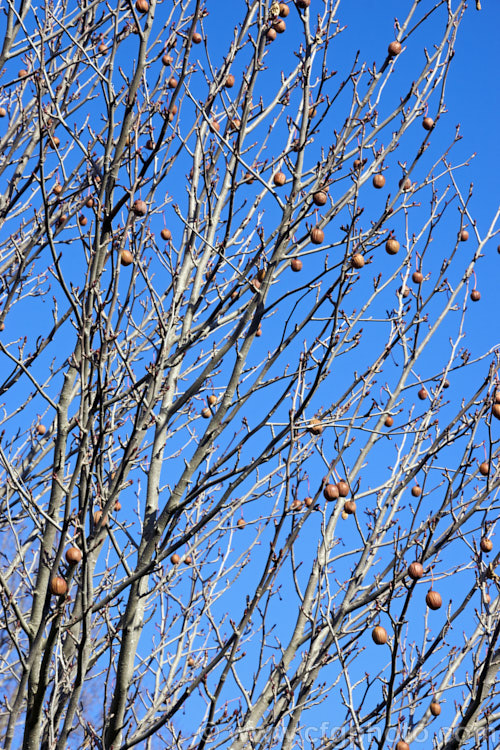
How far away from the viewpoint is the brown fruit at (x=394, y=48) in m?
4.02

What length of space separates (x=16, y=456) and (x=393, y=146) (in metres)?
3.29

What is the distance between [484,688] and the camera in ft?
9.82

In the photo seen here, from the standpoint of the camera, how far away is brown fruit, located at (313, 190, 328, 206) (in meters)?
3.77

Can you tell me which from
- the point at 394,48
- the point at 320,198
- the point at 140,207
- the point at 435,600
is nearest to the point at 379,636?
the point at 435,600

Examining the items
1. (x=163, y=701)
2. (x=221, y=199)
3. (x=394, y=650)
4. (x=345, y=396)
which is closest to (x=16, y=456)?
(x=163, y=701)

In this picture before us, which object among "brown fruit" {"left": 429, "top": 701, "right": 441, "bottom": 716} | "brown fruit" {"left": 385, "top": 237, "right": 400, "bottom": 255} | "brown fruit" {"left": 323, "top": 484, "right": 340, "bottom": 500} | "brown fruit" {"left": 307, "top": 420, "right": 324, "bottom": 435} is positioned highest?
Answer: "brown fruit" {"left": 385, "top": 237, "right": 400, "bottom": 255}

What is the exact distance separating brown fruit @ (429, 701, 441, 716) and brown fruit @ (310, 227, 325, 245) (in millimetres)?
2372

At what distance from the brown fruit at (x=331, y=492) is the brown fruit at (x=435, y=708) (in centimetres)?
128

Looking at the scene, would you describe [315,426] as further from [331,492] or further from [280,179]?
[280,179]

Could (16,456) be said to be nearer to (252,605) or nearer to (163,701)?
(163,701)

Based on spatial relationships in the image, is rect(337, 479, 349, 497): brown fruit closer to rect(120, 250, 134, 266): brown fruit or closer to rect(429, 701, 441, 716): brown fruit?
rect(429, 701, 441, 716): brown fruit

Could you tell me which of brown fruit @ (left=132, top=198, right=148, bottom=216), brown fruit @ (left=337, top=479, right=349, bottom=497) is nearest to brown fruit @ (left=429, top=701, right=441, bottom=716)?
brown fruit @ (left=337, top=479, right=349, bottom=497)

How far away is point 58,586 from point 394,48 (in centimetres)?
307

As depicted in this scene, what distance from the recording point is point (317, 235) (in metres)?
3.83
